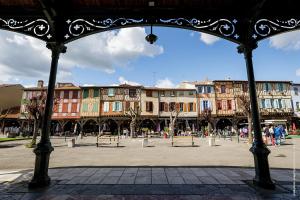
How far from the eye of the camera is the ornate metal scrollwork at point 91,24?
16.1ft

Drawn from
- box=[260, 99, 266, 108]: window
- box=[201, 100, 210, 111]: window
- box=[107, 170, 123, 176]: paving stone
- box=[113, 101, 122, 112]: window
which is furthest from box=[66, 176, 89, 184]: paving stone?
box=[260, 99, 266, 108]: window

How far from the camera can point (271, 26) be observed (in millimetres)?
4887

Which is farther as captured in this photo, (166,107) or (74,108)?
(74,108)

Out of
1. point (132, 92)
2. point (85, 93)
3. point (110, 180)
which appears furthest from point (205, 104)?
point (110, 180)

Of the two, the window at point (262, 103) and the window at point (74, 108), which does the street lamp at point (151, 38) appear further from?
the window at point (262, 103)

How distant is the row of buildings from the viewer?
116 feet

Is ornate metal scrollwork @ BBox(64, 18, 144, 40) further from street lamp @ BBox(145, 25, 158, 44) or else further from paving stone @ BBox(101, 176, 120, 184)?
paving stone @ BBox(101, 176, 120, 184)

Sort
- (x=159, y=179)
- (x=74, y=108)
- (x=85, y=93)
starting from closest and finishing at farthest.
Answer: (x=159, y=179) < (x=85, y=93) < (x=74, y=108)

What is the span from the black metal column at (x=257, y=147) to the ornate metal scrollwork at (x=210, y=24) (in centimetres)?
45

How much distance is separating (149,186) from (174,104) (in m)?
31.5

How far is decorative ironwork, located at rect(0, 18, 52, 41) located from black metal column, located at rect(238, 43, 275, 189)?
4.44m

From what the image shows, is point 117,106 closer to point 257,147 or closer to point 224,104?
point 224,104

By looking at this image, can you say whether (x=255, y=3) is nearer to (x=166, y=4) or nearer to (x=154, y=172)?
(x=166, y=4)

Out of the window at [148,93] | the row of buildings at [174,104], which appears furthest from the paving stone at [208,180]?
the window at [148,93]
